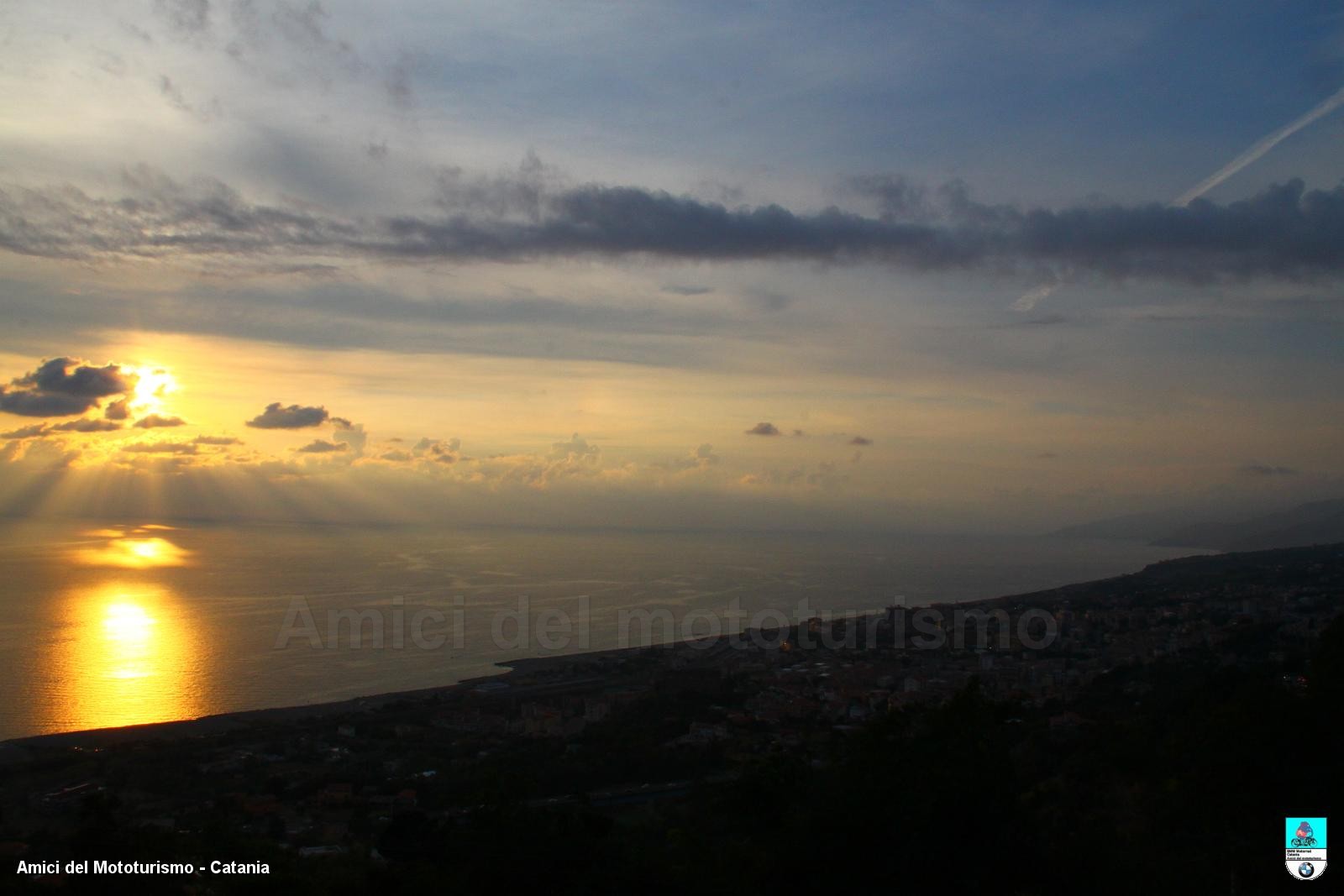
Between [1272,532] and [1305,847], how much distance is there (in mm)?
94006

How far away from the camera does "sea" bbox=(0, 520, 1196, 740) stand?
25250mm

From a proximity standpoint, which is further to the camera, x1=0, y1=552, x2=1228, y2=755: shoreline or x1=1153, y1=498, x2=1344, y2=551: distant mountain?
x1=1153, y1=498, x2=1344, y2=551: distant mountain

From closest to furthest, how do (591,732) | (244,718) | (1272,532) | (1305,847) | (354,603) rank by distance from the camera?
(1305,847), (591,732), (244,718), (354,603), (1272,532)

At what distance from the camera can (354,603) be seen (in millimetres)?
44500

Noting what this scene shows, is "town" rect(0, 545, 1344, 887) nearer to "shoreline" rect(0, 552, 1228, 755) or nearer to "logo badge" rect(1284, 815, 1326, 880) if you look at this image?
"shoreline" rect(0, 552, 1228, 755)

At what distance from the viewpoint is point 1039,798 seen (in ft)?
30.7

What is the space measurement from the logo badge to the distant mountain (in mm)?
68427

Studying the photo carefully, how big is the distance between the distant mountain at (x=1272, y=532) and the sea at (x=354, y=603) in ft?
22.8

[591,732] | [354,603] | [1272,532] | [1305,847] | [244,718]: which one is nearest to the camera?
[1305,847]

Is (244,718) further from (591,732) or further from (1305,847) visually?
(1305,847)

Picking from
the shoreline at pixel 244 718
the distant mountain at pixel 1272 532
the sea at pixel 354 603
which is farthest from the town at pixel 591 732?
the distant mountain at pixel 1272 532

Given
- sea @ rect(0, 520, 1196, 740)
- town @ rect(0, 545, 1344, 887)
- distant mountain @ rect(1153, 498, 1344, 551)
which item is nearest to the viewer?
town @ rect(0, 545, 1344, 887)

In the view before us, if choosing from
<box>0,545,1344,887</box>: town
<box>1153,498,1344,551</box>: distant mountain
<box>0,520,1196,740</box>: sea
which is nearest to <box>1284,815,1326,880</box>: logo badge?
<box>0,545,1344,887</box>: town

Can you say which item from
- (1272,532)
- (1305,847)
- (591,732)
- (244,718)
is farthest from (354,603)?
(1272,532)
